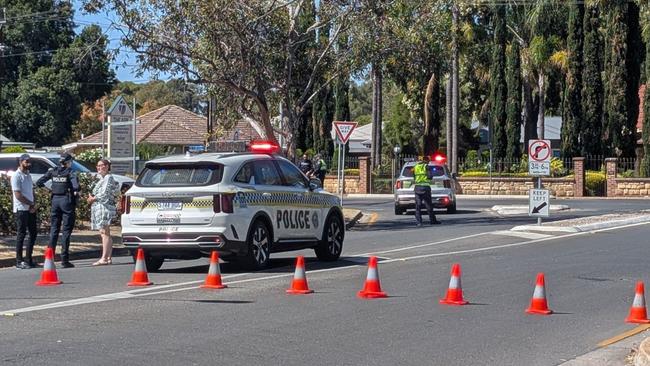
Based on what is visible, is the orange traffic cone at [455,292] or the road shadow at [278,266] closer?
the orange traffic cone at [455,292]

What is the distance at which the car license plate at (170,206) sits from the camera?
15069 millimetres

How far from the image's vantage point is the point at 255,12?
25.5 m

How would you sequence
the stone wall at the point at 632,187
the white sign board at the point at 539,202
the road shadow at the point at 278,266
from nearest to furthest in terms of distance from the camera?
the road shadow at the point at 278,266 < the white sign board at the point at 539,202 < the stone wall at the point at 632,187

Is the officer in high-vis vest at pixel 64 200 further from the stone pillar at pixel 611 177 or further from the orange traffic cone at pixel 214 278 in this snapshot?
the stone pillar at pixel 611 177

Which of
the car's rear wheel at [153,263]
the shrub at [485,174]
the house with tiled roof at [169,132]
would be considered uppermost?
the house with tiled roof at [169,132]

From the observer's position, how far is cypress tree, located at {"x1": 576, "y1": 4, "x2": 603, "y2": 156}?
51.5 meters

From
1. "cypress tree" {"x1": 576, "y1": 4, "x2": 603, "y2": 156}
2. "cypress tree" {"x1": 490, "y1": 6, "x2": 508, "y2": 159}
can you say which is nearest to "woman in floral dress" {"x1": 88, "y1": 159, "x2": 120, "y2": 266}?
"cypress tree" {"x1": 576, "y1": 4, "x2": 603, "y2": 156}

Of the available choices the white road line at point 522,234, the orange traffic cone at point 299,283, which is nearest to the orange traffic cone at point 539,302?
the orange traffic cone at point 299,283

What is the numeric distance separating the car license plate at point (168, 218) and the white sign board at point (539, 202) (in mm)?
11945

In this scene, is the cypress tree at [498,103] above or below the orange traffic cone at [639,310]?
above

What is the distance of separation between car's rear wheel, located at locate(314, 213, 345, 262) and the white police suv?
114 centimetres

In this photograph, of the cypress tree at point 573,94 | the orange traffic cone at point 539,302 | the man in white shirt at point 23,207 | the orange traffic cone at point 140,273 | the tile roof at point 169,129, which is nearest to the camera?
the orange traffic cone at point 539,302

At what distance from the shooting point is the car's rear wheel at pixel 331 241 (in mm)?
17547

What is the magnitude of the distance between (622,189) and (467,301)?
1431 inches
